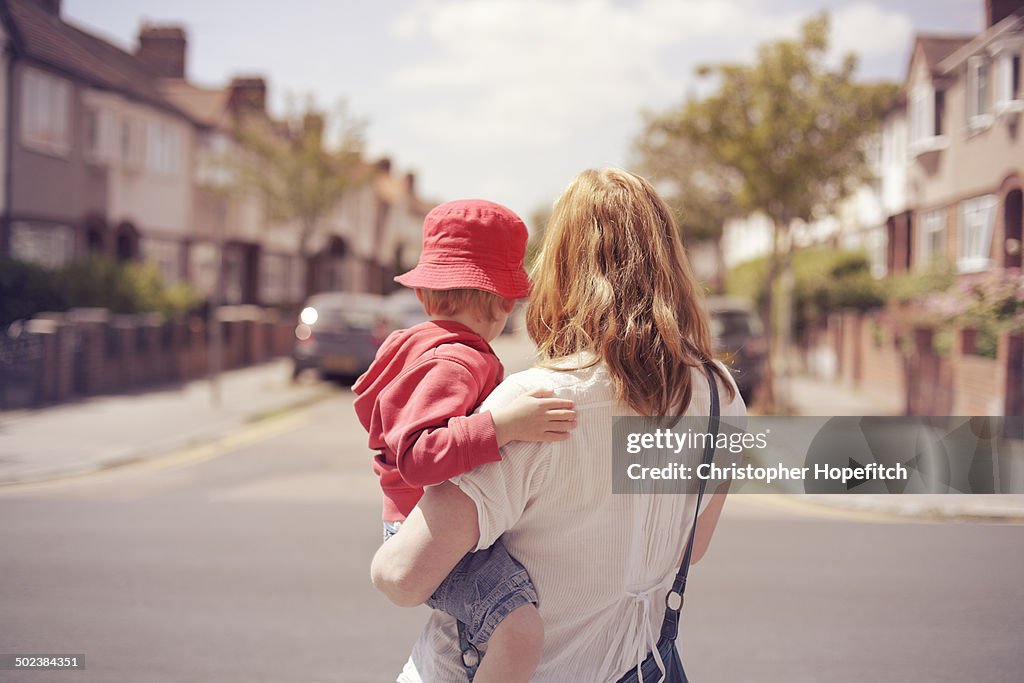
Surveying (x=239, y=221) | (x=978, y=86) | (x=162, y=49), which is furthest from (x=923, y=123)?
(x=162, y=49)

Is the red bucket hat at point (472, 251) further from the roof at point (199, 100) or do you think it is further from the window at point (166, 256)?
the roof at point (199, 100)

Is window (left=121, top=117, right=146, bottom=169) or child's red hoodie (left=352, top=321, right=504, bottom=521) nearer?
child's red hoodie (left=352, top=321, right=504, bottom=521)

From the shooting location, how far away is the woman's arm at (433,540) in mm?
1849

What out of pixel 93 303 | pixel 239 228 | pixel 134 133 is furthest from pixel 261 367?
pixel 239 228

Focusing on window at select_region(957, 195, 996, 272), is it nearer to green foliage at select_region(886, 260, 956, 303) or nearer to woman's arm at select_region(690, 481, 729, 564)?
green foliage at select_region(886, 260, 956, 303)

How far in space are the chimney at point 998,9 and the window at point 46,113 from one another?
1809 cm

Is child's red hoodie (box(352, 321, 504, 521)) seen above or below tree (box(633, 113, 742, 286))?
below

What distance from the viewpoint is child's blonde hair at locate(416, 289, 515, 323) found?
213cm

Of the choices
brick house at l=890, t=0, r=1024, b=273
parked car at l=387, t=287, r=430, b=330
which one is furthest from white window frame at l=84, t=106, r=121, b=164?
brick house at l=890, t=0, r=1024, b=273

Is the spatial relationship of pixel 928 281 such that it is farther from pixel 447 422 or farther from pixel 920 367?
pixel 447 422

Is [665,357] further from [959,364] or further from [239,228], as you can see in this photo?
[239,228]

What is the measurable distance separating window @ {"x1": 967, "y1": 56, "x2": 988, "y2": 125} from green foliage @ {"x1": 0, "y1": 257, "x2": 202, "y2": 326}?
1569cm

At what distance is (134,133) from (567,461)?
26.8 meters

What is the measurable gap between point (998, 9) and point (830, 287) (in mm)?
9031
